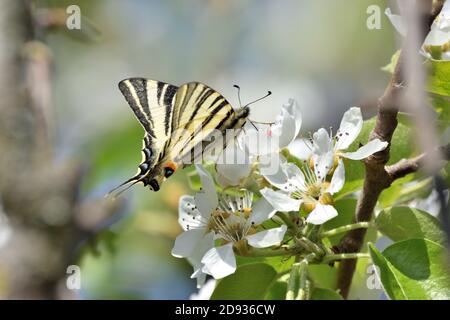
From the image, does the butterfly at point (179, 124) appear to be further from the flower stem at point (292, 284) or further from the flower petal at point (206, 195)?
the flower stem at point (292, 284)

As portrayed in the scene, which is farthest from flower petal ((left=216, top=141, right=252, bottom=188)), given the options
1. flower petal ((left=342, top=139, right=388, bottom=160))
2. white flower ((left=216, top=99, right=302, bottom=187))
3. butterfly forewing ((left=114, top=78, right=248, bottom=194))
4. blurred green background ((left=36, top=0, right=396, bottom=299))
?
blurred green background ((left=36, top=0, right=396, bottom=299))

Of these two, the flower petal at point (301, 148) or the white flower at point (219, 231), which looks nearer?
the white flower at point (219, 231)

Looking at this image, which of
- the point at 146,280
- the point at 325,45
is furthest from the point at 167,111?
the point at 325,45

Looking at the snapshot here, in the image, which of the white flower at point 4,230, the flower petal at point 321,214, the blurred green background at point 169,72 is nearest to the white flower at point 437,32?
the flower petal at point 321,214

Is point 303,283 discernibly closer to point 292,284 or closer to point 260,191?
point 292,284

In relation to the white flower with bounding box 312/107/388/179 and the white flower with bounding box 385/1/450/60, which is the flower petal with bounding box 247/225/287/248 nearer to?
the white flower with bounding box 312/107/388/179

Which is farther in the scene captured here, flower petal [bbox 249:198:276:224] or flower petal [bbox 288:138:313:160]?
flower petal [bbox 288:138:313:160]

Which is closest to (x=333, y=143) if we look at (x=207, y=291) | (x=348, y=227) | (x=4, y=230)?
(x=348, y=227)
